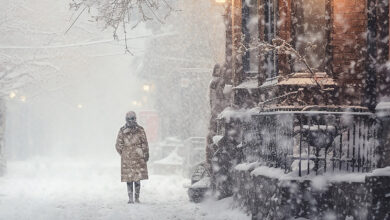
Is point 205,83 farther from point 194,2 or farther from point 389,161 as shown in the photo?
point 389,161

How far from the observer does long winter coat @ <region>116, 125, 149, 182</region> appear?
14406mm

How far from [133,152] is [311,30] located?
4879mm

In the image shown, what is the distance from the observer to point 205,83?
32.9 m

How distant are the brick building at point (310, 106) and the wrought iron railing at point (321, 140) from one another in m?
0.02

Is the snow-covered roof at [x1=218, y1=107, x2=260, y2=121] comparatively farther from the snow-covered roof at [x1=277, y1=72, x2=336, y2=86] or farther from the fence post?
the fence post

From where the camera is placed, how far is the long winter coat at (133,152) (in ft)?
47.3

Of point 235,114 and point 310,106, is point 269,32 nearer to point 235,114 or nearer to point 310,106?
point 235,114

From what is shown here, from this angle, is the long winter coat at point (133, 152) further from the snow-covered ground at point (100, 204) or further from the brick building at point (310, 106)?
the brick building at point (310, 106)

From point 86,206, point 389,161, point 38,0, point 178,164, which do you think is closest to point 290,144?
point 389,161

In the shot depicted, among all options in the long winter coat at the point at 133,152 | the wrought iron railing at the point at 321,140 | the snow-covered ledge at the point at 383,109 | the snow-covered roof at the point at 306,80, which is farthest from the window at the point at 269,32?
the snow-covered ledge at the point at 383,109

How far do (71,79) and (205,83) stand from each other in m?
7.18

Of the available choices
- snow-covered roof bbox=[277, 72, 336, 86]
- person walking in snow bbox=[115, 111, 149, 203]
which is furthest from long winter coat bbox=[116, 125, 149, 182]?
snow-covered roof bbox=[277, 72, 336, 86]

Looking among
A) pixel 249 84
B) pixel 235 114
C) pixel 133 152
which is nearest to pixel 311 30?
pixel 249 84

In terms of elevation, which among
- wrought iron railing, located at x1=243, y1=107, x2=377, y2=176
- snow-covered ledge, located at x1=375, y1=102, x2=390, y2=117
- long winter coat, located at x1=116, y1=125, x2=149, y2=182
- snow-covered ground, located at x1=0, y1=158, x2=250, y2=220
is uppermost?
snow-covered ledge, located at x1=375, y1=102, x2=390, y2=117
